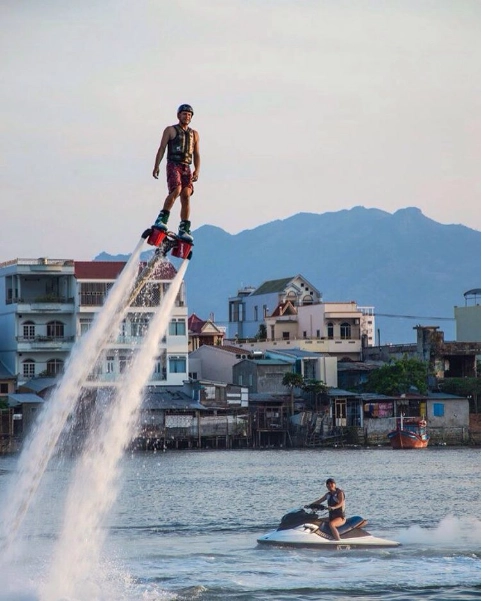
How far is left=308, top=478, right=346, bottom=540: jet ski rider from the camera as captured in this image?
3556 centimetres

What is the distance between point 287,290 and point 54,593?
84.1 m

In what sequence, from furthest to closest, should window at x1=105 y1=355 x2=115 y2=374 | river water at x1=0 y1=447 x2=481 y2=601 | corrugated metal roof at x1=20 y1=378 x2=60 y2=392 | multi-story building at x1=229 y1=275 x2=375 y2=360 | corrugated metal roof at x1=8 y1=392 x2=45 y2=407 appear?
Answer: multi-story building at x1=229 y1=275 x2=375 y2=360 → corrugated metal roof at x1=20 y1=378 x2=60 y2=392 → corrugated metal roof at x1=8 y1=392 x2=45 y2=407 → window at x1=105 y1=355 x2=115 y2=374 → river water at x1=0 y1=447 x2=481 y2=601

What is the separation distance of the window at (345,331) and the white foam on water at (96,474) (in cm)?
6128

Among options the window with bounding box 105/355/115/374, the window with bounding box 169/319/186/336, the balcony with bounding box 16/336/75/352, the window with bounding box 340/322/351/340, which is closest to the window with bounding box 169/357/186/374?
the window with bounding box 169/319/186/336

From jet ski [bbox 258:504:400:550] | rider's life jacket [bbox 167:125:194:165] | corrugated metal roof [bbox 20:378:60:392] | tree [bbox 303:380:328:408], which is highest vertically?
rider's life jacket [bbox 167:125:194:165]

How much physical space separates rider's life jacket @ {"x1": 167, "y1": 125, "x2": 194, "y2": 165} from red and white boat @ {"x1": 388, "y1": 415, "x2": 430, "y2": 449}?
6455cm

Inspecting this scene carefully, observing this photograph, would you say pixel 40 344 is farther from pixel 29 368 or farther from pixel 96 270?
pixel 96 270

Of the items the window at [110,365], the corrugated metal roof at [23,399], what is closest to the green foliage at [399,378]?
the window at [110,365]

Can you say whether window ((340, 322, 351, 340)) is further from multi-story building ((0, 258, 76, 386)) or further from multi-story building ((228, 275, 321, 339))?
multi-story building ((0, 258, 76, 386))

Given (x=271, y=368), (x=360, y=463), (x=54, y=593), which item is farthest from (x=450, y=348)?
(x=54, y=593)

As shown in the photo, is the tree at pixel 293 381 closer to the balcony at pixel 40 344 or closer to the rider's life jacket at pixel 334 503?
the balcony at pixel 40 344

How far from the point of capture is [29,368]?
80000 millimetres

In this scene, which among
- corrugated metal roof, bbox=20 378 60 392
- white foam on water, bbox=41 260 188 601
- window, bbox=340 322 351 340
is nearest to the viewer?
white foam on water, bbox=41 260 188 601

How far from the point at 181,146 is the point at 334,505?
18.3 metres
